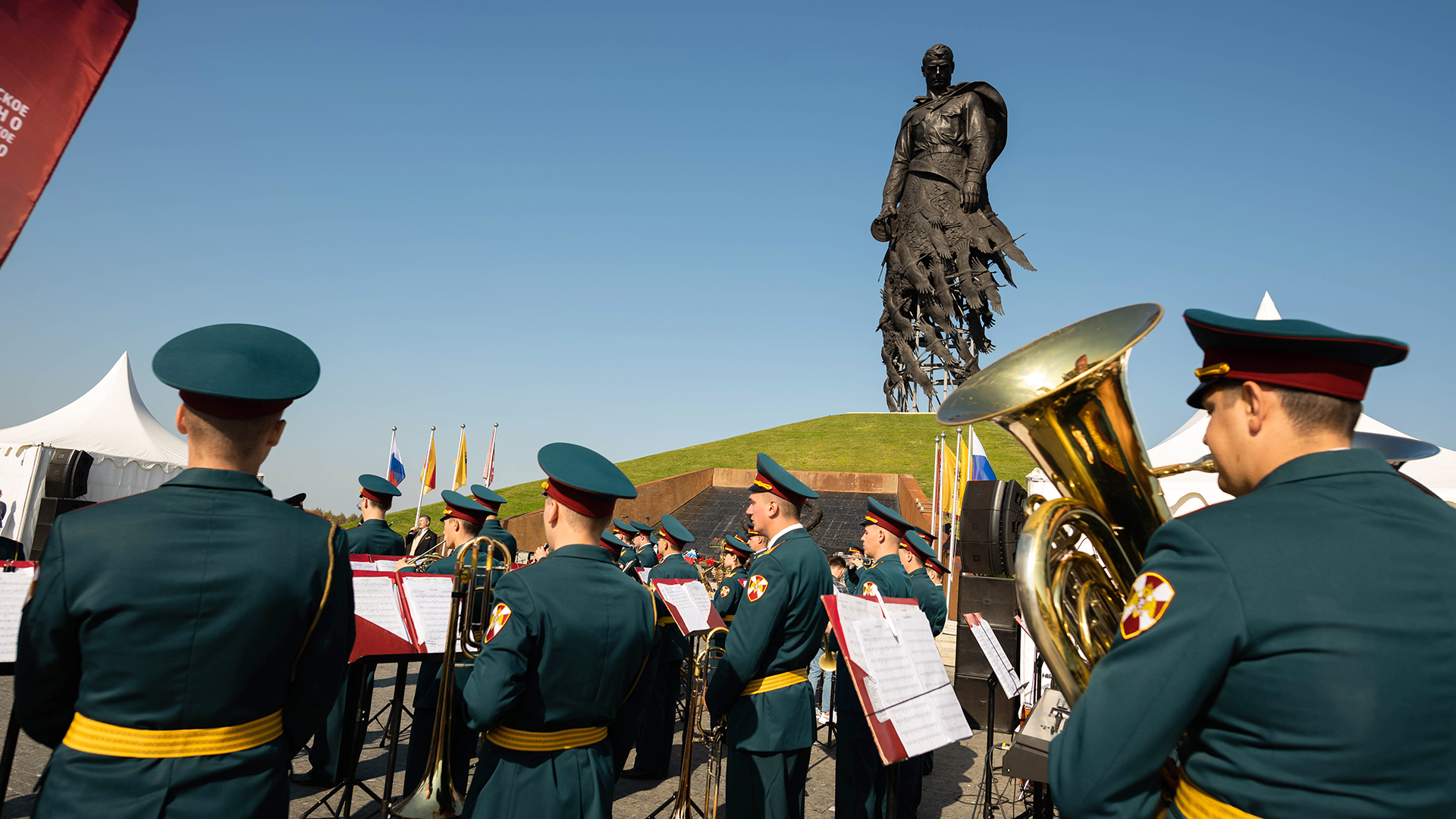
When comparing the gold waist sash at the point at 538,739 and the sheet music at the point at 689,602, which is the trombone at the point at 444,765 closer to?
the gold waist sash at the point at 538,739

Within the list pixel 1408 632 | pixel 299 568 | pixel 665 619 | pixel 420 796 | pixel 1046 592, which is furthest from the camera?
pixel 665 619

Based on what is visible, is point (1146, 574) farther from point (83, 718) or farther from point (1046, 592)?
point (83, 718)

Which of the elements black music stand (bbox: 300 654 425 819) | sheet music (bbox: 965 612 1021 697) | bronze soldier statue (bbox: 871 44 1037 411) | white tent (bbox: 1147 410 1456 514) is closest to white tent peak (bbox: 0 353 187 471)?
black music stand (bbox: 300 654 425 819)

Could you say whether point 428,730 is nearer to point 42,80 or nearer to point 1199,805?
point 42,80

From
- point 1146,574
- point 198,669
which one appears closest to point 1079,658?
point 1146,574

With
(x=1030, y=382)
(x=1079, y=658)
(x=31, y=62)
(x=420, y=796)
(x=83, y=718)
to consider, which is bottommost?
(x=420, y=796)

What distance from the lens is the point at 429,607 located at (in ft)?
12.0

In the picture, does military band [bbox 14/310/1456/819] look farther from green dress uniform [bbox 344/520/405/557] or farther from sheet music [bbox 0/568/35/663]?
green dress uniform [bbox 344/520/405/557]

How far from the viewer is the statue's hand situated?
3181cm

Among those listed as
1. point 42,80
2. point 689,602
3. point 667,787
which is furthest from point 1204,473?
point 42,80

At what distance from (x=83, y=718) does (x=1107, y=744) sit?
2.28m

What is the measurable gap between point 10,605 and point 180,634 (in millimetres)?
Answer: 2143

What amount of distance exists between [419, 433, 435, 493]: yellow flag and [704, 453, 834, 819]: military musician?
13.4 metres

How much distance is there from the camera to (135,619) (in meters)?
A: 1.86
